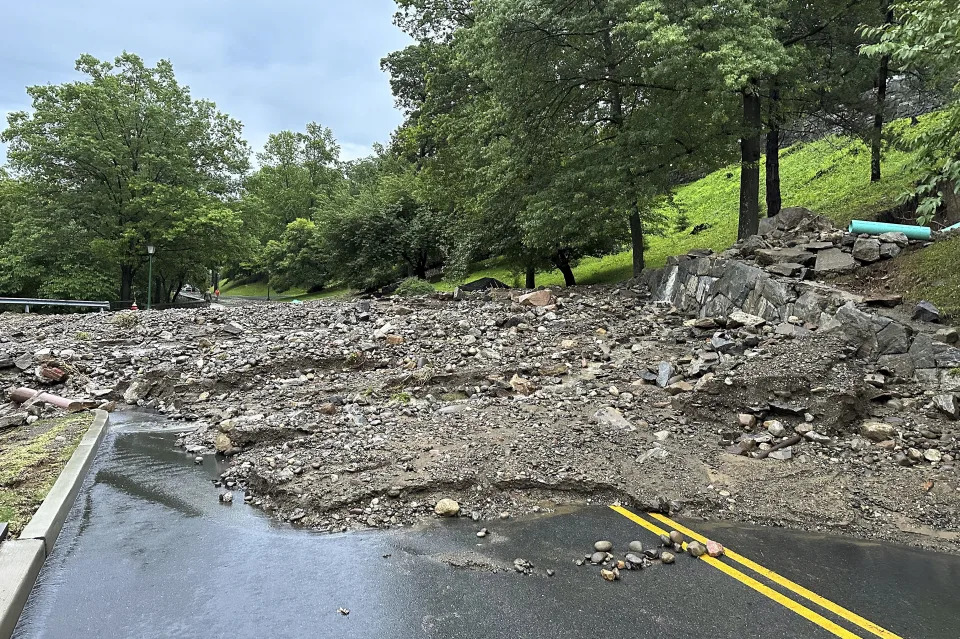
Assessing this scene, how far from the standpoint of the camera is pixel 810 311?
10.2 meters

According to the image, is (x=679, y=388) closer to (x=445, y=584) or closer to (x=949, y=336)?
(x=949, y=336)

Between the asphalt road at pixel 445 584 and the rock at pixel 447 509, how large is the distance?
0.13 metres

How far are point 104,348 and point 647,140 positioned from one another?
50.0ft

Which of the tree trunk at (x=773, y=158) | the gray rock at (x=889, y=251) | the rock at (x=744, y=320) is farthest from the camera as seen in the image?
the tree trunk at (x=773, y=158)

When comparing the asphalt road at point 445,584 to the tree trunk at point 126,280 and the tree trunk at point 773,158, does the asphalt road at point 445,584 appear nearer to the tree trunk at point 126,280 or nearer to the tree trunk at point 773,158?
the tree trunk at point 773,158

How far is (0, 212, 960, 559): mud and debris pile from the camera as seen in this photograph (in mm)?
5969

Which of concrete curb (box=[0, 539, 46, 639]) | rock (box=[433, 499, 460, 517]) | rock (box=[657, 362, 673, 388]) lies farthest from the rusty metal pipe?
rock (box=[657, 362, 673, 388])

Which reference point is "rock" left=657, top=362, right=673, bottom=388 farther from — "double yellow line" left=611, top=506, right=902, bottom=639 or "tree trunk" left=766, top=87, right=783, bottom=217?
"tree trunk" left=766, top=87, right=783, bottom=217

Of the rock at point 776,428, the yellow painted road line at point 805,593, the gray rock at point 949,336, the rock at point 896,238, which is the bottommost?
the yellow painted road line at point 805,593

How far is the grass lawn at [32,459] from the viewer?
541 cm

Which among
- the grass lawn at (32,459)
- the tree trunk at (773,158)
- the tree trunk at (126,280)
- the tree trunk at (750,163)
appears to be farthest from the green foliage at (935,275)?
the tree trunk at (126,280)

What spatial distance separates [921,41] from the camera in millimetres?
7262

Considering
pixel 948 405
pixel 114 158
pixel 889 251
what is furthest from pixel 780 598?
pixel 114 158

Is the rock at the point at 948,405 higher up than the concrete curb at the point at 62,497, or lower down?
lower down
